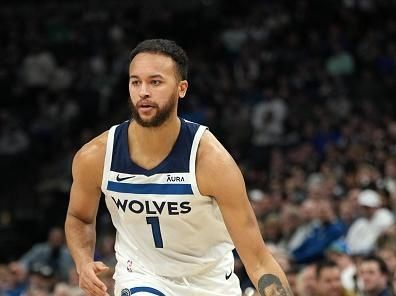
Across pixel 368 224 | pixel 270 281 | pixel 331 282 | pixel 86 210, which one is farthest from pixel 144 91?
pixel 368 224

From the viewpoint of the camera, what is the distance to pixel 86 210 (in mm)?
5312

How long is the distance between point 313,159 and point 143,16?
296 inches

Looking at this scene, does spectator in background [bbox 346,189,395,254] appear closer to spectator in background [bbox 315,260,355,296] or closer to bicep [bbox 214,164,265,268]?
spectator in background [bbox 315,260,355,296]

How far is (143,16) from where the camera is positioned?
19750mm

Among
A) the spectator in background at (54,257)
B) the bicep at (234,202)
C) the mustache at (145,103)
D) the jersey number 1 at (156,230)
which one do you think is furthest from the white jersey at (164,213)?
the spectator in background at (54,257)

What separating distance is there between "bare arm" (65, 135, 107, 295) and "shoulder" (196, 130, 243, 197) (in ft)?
1.86

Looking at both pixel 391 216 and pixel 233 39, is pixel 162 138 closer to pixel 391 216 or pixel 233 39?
pixel 391 216

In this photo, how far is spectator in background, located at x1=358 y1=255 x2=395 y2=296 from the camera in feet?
25.2

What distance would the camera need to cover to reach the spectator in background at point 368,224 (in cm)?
992

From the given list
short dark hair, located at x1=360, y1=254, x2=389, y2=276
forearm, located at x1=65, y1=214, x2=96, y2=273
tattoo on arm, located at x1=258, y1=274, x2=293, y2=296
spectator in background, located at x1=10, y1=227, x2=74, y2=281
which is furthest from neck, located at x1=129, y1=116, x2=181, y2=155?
spectator in background, located at x1=10, y1=227, x2=74, y2=281

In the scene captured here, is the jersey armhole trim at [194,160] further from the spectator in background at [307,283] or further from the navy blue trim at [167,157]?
the spectator in background at [307,283]

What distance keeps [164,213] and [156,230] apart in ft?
0.42

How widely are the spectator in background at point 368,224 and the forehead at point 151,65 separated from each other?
5420 mm

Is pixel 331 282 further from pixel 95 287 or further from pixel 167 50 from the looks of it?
pixel 167 50
